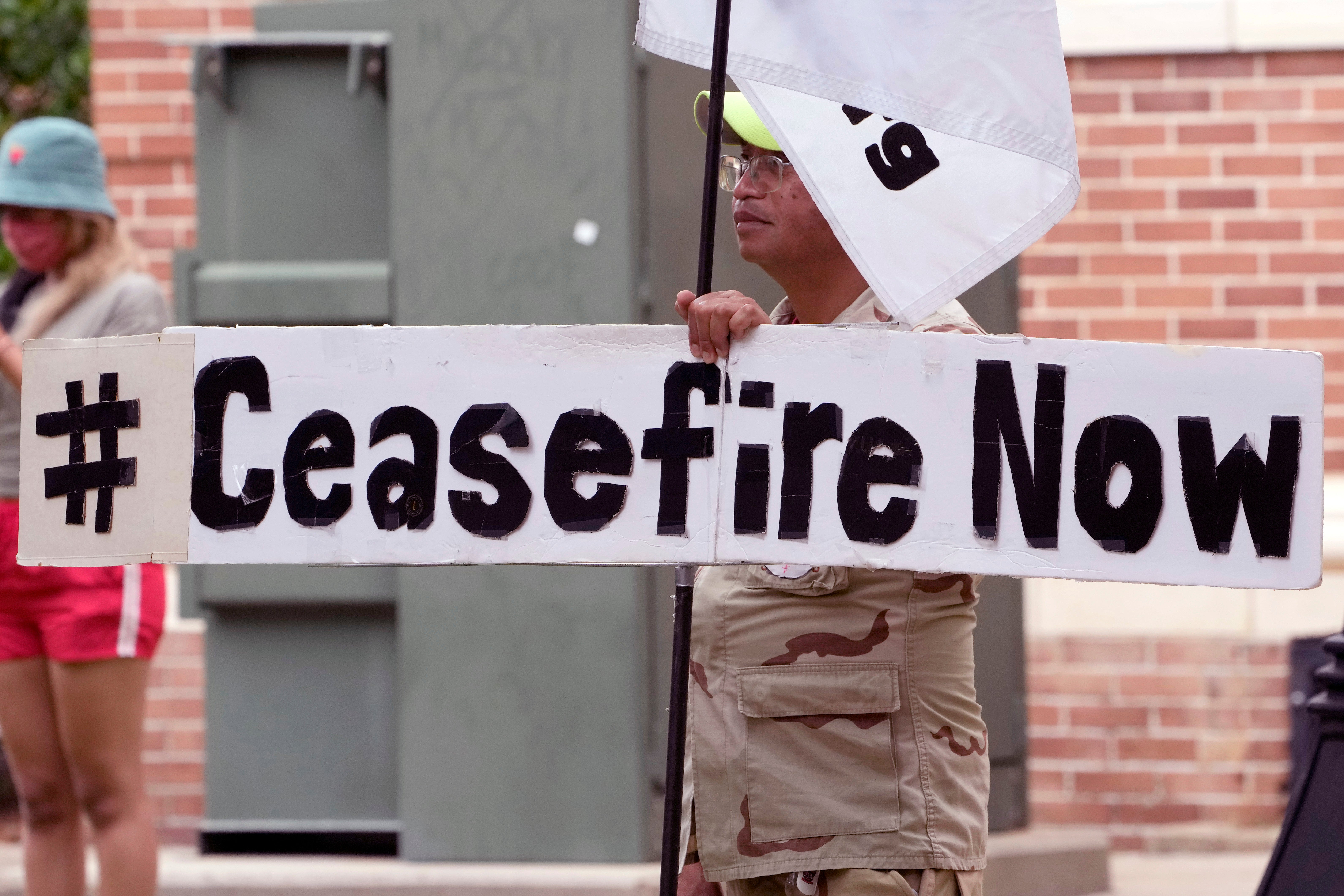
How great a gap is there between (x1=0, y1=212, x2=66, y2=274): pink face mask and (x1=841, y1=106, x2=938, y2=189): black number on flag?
7.78ft

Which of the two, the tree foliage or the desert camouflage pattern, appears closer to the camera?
the desert camouflage pattern

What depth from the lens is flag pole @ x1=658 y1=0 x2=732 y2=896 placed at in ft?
6.56

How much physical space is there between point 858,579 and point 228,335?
0.87 meters

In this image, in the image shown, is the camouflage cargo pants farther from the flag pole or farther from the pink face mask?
the pink face mask

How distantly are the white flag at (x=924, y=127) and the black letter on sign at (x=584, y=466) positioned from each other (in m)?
0.38

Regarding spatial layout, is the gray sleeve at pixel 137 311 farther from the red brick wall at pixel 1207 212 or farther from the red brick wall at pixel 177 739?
the red brick wall at pixel 1207 212

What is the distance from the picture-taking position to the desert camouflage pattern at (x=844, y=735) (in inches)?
82.4

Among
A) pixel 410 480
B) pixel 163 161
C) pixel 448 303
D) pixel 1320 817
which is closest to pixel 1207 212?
pixel 448 303

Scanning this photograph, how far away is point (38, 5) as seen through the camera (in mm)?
9250

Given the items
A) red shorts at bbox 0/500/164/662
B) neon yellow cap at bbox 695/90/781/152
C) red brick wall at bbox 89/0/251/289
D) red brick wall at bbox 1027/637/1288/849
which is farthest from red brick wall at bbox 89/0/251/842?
neon yellow cap at bbox 695/90/781/152

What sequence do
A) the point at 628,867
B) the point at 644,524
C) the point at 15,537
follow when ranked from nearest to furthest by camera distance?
1. the point at 644,524
2. the point at 15,537
3. the point at 628,867

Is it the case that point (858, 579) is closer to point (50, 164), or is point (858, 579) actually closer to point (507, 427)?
point (507, 427)

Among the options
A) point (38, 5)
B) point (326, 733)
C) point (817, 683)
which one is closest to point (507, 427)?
point (817, 683)

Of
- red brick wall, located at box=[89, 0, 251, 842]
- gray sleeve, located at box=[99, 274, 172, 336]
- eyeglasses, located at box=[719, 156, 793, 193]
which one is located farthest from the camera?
red brick wall, located at box=[89, 0, 251, 842]
